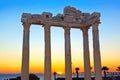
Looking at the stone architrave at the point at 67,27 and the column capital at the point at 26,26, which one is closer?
the stone architrave at the point at 67,27

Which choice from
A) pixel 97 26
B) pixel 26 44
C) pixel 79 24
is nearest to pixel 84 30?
pixel 79 24

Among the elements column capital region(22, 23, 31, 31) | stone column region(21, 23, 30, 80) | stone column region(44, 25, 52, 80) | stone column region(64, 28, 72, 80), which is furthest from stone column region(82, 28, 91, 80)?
stone column region(21, 23, 30, 80)

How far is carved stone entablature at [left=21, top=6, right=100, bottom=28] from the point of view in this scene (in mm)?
40219

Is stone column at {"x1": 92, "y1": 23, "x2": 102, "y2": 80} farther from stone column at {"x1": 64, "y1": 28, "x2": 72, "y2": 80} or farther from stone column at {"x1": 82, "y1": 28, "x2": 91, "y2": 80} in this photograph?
stone column at {"x1": 64, "y1": 28, "x2": 72, "y2": 80}

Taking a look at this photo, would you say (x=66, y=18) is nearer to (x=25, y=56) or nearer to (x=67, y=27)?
(x=67, y=27)

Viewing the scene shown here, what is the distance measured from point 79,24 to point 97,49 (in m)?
7.52

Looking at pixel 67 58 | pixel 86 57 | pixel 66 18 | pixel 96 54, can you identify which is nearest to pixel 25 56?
pixel 67 58

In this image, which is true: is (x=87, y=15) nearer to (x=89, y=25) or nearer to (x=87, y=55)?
(x=89, y=25)

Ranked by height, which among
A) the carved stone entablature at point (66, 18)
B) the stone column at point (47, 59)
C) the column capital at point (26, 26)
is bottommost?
the stone column at point (47, 59)

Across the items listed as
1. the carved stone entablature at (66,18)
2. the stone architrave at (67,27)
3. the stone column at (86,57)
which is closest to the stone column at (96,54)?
the stone architrave at (67,27)

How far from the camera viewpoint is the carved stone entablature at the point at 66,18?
1583 inches

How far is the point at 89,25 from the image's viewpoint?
4291 cm

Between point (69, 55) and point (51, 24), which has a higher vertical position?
point (51, 24)

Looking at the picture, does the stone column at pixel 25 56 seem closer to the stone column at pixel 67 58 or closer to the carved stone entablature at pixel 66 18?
the carved stone entablature at pixel 66 18
